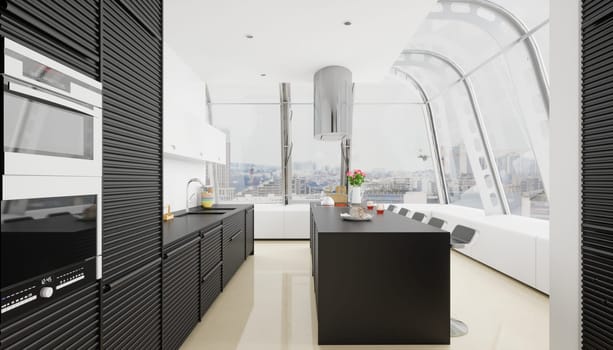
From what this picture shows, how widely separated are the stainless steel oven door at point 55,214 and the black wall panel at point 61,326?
0.43 ft

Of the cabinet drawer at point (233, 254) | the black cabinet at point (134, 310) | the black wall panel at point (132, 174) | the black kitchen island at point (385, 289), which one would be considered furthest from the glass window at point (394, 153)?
the black cabinet at point (134, 310)

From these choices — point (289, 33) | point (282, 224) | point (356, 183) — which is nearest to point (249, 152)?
point (282, 224)

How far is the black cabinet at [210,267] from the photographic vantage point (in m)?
2.73

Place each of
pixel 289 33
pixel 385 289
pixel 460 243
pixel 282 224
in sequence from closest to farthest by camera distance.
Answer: pixel 385 289
pixel 460 243
pixel 289 33
pixel 282 224

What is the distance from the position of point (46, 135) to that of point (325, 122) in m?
3.90

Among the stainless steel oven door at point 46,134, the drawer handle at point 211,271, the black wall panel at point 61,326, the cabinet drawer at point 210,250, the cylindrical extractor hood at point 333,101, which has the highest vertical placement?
the cylindrical extractor hood at point 333,101

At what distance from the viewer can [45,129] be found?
0.99 meters

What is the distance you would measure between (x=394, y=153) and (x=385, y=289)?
4.71m

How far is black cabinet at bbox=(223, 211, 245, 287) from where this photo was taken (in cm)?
349

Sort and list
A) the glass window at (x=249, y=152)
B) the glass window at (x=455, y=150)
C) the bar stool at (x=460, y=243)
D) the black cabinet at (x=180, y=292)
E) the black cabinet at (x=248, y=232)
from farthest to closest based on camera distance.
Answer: the glass window at (x=249, y=152), the glass window at (x=455, y=150), the black cabinet at (x=248, y=232), the bar stool at (x=460, y=243), the black cabinet at (x=180, y=292)

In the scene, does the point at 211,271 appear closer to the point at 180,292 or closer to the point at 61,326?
the point at 180,292

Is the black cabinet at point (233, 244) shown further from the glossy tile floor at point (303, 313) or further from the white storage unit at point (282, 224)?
the white storage unit at point (282, 224)

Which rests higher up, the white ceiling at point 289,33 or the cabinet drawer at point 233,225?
the white ceiling at point 289,33

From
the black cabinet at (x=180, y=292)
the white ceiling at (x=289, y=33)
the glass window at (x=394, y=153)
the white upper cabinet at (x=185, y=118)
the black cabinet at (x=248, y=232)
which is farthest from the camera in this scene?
the glass window at (x=394, y=153)
